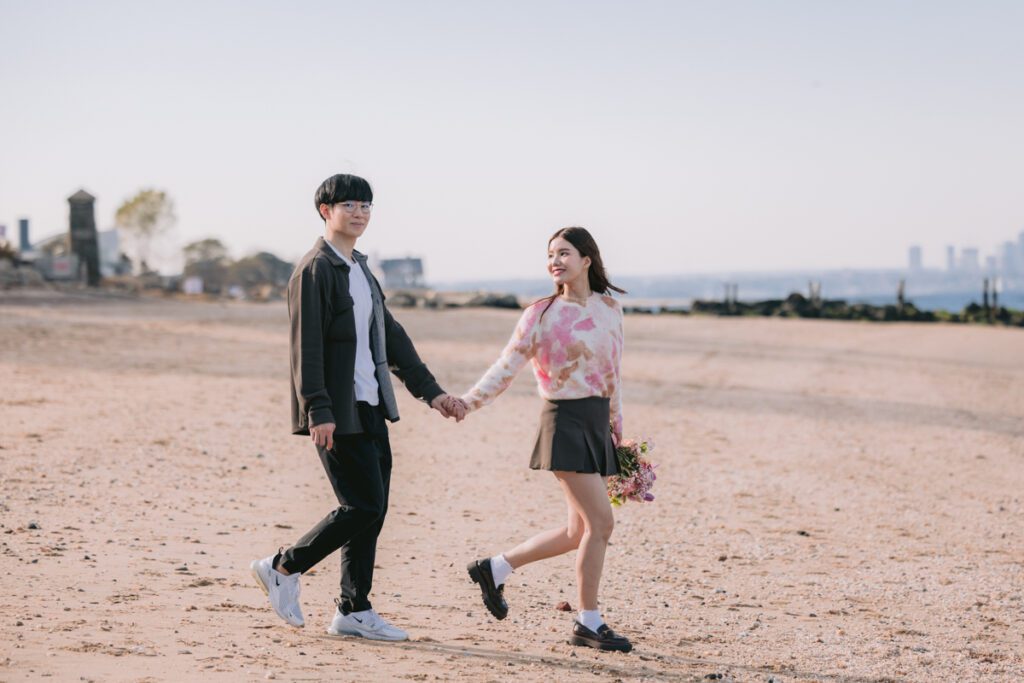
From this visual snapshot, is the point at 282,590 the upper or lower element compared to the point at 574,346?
lower

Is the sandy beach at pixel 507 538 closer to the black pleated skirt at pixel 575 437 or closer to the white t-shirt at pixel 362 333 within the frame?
the black pleated skirt at pixel 575 437

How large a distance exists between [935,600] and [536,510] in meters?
3.43

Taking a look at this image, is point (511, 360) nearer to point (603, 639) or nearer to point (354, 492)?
point (354, 492)

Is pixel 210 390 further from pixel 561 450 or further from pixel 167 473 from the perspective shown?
pixel 561 450

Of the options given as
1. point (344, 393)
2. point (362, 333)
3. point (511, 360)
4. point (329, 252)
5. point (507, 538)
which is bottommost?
point (507, 538)

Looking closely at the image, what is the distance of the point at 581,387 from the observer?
18.3 ft

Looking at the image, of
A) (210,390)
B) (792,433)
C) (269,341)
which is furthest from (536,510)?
(269,341)

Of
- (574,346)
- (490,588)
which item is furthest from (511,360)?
(490,588)

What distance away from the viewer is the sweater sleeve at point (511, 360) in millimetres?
5691

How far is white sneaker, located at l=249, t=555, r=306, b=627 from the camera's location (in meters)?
5.64

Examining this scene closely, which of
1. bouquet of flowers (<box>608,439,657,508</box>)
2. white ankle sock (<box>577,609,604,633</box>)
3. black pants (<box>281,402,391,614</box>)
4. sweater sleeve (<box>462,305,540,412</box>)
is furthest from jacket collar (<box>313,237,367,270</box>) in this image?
white ankle sock (<box>577,609,604,633</box>)

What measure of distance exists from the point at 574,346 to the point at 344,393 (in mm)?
1031

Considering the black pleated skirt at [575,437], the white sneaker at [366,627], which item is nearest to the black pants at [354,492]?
the white sneaker at [366,627]

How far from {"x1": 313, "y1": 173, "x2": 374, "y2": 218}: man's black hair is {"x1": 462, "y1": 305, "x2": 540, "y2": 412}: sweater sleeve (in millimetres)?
883
